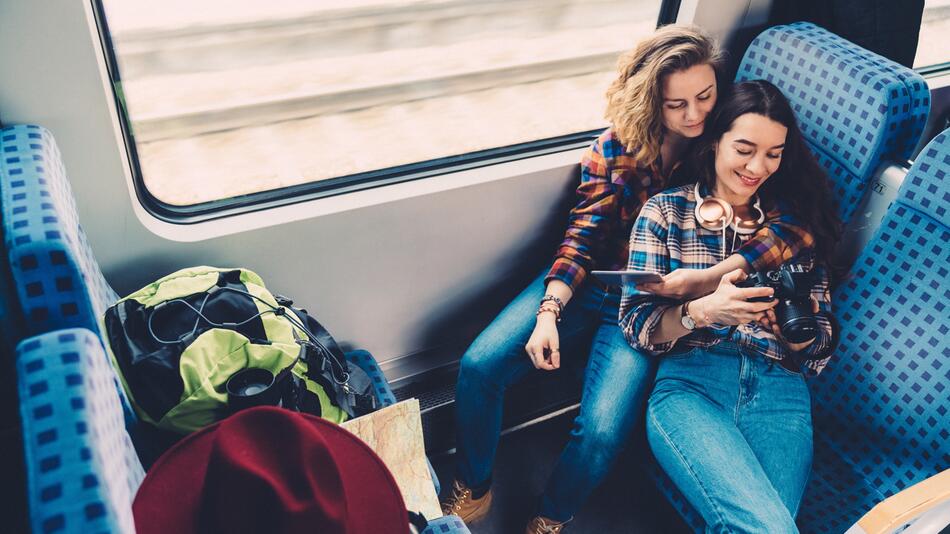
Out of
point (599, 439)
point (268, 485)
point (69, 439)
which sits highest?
point (69, 439)

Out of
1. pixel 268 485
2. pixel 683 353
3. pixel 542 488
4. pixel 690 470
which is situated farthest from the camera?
pixel 542 488

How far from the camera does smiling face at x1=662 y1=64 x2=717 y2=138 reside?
1.65m

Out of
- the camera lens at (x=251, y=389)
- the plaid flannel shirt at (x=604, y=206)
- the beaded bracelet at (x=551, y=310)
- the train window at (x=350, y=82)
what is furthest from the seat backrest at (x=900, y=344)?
the camera lens at (x=251, y=389)

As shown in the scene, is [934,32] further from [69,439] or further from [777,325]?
[69,439]

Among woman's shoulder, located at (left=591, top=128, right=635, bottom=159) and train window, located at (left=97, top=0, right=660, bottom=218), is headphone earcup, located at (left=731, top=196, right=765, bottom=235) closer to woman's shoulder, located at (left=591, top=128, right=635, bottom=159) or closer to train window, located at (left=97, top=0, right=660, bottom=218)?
woman's shoulder, located at (left=591, top=128, right=635, bottom=159)

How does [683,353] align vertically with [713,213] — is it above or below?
below

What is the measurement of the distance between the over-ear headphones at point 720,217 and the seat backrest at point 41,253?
1.39 metres

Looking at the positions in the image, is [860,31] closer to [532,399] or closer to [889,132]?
[889,132]

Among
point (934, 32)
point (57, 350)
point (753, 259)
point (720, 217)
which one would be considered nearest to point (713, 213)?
point (720, 217)

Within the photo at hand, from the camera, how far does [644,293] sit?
1.64 m

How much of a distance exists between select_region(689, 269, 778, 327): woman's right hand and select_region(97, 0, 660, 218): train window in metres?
0.76

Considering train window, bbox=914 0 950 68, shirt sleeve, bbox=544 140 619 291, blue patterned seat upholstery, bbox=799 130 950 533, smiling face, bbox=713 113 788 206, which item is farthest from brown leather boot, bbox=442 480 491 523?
train window, bbox=914 0 950 68

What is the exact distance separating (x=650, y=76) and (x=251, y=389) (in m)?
1.23

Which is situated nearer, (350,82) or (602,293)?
Result: (602,293)
